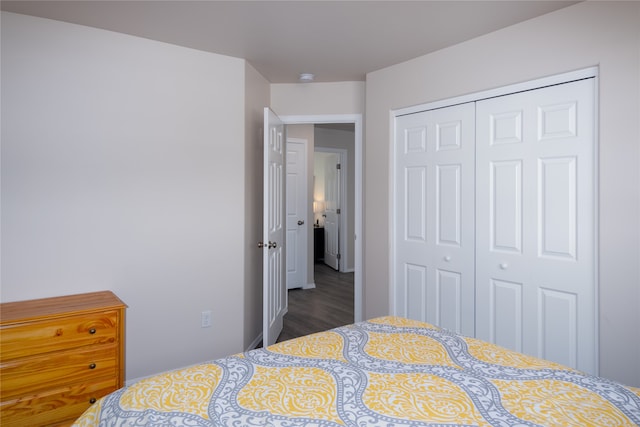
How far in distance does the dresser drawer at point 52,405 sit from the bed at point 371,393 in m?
1.08

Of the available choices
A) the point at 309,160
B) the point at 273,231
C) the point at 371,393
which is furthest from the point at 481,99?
the point at 309,160

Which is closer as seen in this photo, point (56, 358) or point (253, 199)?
point (56, 358)

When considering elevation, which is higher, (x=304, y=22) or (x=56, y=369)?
(x=304, y=22)

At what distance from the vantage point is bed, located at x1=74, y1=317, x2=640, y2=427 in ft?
3.60

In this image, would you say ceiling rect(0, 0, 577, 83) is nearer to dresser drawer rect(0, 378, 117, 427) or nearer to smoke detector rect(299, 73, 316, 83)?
smoke detector rect(299, 73, 316, 83)

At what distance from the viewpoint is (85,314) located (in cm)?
214

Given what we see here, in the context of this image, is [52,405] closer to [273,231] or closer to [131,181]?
[131,181]

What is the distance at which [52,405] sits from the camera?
2.07 meters

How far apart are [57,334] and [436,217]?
251cm

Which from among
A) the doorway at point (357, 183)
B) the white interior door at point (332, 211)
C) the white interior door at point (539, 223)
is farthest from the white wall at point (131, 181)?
the white interior door at point (332, 211)

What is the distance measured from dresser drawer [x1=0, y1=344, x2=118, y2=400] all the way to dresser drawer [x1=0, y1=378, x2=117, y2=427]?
33mm

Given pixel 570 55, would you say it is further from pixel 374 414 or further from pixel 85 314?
pixel 85 314

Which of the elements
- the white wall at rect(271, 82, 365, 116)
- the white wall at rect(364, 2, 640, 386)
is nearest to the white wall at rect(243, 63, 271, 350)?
the white wall at rect(271, 82, 365, 116)

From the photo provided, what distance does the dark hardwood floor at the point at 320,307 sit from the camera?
399cm
